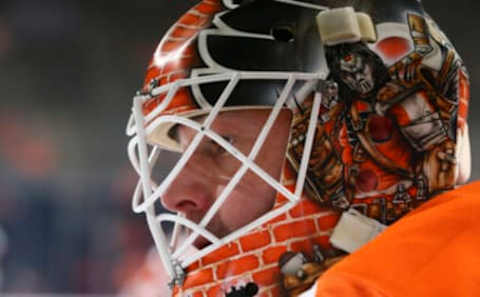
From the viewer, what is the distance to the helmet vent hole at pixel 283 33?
77 centimetres

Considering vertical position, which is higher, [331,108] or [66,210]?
[331,108]

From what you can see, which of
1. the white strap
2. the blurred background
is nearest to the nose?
the white strap

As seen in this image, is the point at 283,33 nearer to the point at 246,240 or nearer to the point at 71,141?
the point at 246,240

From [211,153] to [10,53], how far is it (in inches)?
85.5

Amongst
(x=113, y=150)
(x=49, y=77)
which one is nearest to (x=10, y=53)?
(x=49, y=77)

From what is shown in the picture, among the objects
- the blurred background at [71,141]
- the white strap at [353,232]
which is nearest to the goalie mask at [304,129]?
the white strap at [353,232]

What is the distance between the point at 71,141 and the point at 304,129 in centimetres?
201

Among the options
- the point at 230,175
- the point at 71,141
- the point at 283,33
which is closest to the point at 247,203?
the point at 230,175

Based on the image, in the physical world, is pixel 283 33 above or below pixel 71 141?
above

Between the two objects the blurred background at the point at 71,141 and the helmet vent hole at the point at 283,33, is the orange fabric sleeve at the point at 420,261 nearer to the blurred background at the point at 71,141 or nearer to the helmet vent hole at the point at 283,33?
the helmet vent hole at the point at 283,33

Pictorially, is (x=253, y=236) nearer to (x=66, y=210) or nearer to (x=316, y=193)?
(x=316, y=193)

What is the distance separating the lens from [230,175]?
79 centimetres

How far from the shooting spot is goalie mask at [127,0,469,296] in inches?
29.5

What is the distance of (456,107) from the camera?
793 millimetres
